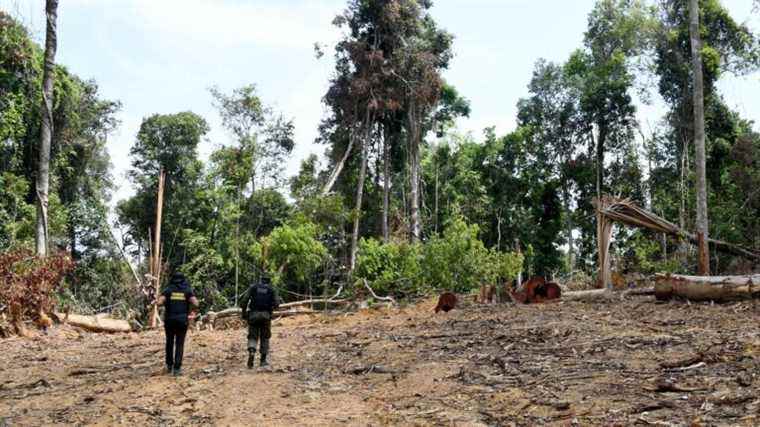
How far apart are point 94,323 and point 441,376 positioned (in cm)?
1184

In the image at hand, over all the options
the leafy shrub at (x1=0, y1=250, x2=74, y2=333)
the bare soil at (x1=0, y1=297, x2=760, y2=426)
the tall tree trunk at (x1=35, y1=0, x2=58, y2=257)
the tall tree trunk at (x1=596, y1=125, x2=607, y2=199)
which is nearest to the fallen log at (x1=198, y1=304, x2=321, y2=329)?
the leafy shrub at (x1=0, y1=250, x2=74, y2=333)

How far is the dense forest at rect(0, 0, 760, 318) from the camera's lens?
996 inches

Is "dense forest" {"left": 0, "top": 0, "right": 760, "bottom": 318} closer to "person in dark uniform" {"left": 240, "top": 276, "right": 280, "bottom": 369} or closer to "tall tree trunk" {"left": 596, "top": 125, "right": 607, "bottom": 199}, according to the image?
"tall tree trunk" {"left": 596, "top": 125, "right": 607, "bottom": 199}

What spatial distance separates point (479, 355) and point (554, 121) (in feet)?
90.0

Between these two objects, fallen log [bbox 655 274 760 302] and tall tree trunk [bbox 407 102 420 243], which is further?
tall tree trunk [bbox 407 102 420 243]

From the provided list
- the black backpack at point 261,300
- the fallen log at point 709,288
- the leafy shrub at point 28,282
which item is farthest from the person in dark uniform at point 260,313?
the fallen log at point 709,288

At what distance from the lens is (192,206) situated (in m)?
31.2

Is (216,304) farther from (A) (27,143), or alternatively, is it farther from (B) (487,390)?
(B) (487,390)

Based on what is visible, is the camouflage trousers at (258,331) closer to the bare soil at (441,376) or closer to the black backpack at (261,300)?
the black backpack at (261,300)

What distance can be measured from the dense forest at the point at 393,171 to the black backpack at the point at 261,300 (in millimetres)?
12393

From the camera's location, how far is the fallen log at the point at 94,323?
55.2ft

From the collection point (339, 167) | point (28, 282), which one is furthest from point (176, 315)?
point (339, 167)

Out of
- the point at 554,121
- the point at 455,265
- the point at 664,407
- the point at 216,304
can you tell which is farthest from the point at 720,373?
the point at 554,121

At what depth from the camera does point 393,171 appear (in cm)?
3347
